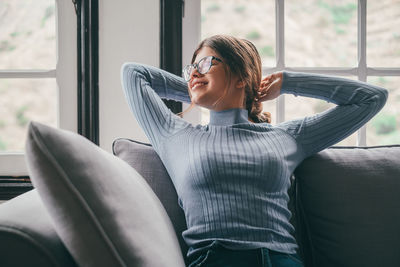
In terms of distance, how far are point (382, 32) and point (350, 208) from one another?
46.4 inches

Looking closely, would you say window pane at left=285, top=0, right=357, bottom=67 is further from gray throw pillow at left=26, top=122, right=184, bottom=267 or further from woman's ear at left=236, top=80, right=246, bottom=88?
gray throw pillow at left=26, top=122, right=184, bottom=267

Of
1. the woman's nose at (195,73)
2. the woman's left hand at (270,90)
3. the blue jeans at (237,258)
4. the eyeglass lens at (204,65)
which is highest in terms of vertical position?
the eyeglass lens at (204,65)

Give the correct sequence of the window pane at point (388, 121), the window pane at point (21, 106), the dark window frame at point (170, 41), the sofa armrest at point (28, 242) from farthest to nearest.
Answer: the window pane at point (388, 121) < the window pane at point (21, 106) < the dark window frame at point (170, 41) < the sofa armrest at point (28, 242)

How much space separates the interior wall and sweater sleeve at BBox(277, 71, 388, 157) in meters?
0.74

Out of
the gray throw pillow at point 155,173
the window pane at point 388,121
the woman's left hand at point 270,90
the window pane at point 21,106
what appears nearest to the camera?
the gray throw pillow at point 155,173

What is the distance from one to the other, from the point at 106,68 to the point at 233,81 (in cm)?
77

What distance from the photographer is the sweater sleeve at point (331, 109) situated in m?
1.15

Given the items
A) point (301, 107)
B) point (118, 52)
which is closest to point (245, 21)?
point (301, 107)

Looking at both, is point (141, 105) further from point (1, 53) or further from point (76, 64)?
point (1, 53)

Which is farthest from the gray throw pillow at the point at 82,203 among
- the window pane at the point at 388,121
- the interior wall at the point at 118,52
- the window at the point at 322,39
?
the window pane at the point at 388,121

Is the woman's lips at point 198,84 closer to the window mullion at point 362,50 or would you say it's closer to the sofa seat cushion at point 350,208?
the sofa seat cushion at point 350,208

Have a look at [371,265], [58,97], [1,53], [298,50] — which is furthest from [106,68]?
[371,265]

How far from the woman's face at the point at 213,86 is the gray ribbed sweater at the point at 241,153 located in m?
0.04

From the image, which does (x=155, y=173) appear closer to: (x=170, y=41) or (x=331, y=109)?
(x=331, y=109)
